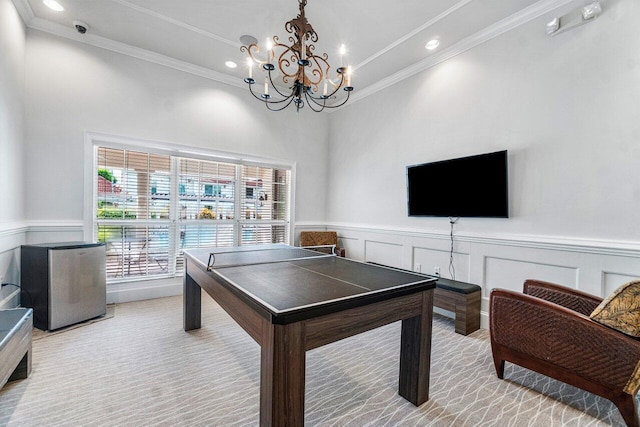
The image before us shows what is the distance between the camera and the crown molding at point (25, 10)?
2.77 meters

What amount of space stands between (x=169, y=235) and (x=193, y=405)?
2.78 m

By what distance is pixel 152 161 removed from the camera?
388cm

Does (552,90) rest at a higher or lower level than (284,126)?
lower

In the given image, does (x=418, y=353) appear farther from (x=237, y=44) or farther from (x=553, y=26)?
(x=237, y=44)

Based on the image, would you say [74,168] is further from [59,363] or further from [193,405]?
[193,405]

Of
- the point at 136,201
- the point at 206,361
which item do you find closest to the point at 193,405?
the point at 206,361

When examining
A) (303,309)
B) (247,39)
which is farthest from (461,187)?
(247,39)

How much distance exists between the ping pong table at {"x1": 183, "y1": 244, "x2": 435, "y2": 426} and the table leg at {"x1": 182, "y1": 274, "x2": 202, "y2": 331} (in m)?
0.53

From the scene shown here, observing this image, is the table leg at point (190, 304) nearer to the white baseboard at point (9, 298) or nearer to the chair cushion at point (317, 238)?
the white baseboard at point (9, 298)

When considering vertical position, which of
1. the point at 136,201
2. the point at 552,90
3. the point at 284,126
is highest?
the point at 284,126

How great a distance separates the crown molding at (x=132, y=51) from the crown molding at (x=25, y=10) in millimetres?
49

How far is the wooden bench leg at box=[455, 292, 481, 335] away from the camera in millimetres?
2895

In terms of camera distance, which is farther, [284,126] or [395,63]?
[284,126]

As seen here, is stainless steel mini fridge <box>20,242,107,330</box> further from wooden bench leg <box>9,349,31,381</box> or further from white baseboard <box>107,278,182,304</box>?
wooden bench leg <box>9,349,31,381</box>
